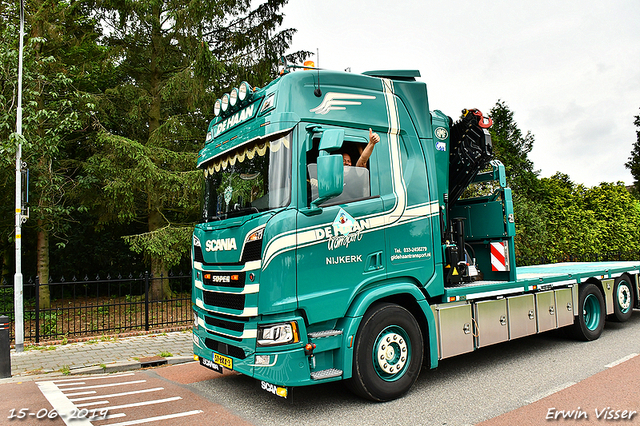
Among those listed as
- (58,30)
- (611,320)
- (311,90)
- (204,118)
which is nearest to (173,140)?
(204,118)

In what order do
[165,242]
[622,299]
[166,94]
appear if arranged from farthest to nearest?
1. [166,94]
2. [165,242]
3. [622,299]

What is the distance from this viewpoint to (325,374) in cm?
450

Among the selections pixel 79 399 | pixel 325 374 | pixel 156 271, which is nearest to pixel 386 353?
pixel 325 374

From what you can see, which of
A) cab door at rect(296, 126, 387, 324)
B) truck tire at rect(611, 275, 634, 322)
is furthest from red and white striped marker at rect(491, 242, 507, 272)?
truck tire at rect(611, 275, 634, 322)

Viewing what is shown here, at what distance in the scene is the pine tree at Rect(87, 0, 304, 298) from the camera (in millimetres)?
12719

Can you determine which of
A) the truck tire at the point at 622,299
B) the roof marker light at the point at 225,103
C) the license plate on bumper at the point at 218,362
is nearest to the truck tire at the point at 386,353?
the license plate on bumper at the point at 218,362

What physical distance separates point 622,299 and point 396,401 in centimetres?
672

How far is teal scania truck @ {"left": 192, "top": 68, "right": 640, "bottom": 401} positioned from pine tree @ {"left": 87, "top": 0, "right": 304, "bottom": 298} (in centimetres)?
744

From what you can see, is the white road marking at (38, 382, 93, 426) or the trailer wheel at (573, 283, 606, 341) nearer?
the white road marking at (38, 382, 93, 426)

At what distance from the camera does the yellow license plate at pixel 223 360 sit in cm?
490

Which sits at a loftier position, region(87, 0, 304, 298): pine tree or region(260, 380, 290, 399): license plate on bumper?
region(87, 0, 304, 298): pine tree

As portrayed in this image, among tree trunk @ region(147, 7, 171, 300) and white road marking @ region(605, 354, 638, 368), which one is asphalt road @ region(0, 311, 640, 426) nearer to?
white road marking @ region(605, 354, 638, 368)

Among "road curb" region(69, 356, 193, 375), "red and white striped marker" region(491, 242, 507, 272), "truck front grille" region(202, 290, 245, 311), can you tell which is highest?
"red and white striped marker" region(491, 242, 507, 272)

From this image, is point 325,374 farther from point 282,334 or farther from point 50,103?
point 50,103
